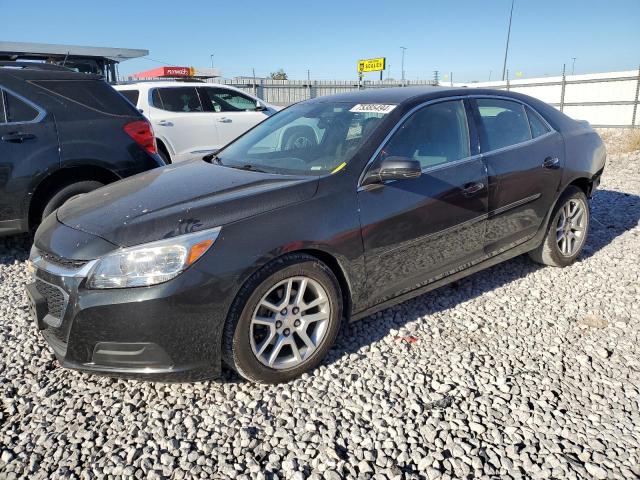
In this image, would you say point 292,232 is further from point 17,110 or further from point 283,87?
point 283,87

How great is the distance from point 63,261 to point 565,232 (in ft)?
13.1

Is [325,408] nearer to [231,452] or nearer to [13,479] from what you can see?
[231,452]

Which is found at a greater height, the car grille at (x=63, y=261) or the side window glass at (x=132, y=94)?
the side window glass at (x=132, y=94)

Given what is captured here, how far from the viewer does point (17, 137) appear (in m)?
4.27

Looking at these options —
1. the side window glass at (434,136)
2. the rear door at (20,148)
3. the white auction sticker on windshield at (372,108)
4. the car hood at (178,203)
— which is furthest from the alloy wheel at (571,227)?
the rear door at (20,148)

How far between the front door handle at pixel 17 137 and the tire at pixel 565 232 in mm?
4592

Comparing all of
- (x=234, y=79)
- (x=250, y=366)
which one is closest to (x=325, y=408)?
(x=250, y=366)

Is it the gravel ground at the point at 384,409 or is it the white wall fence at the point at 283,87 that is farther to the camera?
the white wall fence at the point at 283,87

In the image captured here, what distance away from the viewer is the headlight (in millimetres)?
2320

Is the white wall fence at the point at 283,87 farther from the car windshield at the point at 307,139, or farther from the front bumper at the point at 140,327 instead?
the front bumper at the point at 140,327

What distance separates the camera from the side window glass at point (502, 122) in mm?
3708

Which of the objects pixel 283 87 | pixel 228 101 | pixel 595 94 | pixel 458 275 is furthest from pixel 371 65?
pixel 458 275

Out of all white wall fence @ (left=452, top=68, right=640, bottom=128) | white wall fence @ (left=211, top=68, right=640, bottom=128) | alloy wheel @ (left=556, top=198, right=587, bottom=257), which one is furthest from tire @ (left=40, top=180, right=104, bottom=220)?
white wall fence @ (left=452, top=68, right=640, bottom=128)

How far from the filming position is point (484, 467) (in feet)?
6.93
